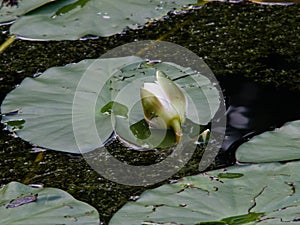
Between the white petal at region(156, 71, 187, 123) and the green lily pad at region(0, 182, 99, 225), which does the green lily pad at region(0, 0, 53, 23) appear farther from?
the green lily pad at region(0, 182, 99, 225)

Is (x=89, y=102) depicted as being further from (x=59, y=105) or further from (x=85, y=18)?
(x=85, y=18)

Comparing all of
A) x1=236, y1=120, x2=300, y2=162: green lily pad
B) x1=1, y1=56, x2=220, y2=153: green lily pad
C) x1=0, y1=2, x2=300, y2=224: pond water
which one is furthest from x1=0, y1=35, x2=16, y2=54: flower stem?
x1=236, y1=120, x2=300, y2=162: green lily pad

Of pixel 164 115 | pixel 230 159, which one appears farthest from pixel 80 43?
pixel 230 159

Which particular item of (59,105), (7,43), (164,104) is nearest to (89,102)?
(59,105)

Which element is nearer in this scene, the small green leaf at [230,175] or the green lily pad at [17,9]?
the small green leaf at [230,175]

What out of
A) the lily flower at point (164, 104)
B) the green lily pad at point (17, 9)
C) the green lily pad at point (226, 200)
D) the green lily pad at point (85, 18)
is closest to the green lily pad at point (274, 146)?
the green lily pad at point (226, 200)

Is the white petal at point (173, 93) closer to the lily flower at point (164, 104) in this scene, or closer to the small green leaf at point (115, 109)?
the lily flower at point (164, 104)

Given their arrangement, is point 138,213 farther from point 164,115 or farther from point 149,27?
point 149,27
